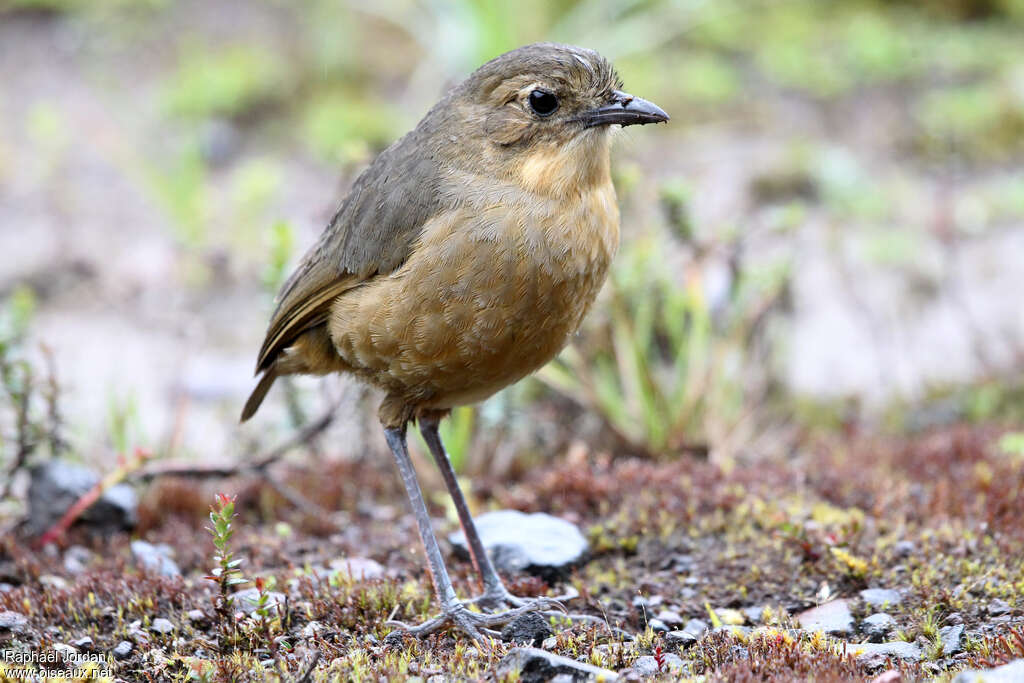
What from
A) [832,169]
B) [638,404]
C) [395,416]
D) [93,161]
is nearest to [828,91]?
[832,169]

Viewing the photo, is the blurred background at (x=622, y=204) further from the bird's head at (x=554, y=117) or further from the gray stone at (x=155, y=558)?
the gray stone at (x=155, y=558)

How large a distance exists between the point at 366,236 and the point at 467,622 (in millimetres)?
1573

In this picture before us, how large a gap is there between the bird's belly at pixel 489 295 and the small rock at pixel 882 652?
1.55 m

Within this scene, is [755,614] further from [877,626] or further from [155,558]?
[155,558]

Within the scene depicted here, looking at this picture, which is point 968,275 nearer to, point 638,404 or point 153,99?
point 638,404

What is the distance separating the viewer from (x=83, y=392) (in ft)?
25.9

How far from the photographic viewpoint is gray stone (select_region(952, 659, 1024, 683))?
2.99 m

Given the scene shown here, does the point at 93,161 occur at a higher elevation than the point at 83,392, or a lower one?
higher

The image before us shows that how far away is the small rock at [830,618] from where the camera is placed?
3951mm

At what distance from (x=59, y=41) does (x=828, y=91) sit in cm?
922

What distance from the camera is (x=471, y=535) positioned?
14.7 ft

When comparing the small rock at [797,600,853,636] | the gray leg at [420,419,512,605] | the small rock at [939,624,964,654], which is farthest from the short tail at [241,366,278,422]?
the small rock at [939,624,964,654]

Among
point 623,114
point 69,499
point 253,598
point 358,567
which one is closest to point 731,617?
point 358,567

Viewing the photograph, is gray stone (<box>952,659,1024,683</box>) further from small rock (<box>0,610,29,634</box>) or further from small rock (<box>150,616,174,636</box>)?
small rock (<box>0,610,29,634</box>)
